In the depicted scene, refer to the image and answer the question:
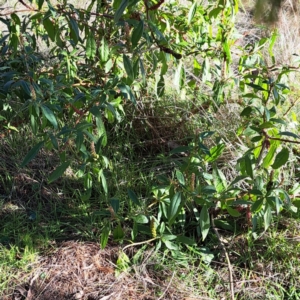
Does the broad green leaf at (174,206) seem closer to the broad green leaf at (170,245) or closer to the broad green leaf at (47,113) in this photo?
the broad green leaf at (170,245)

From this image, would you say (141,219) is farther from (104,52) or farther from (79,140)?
(104,52)

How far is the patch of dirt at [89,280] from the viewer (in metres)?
1.93

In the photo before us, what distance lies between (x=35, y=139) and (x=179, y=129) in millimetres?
920

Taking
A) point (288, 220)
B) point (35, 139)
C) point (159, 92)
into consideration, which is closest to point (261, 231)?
point (288, 220)

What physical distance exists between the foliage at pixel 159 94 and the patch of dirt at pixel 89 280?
6.2 inches

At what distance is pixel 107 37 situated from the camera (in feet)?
7.70

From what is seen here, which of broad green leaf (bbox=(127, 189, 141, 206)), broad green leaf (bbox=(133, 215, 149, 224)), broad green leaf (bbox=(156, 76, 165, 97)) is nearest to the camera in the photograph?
broad green leaf (bbox=(127, 189, 141, 206))

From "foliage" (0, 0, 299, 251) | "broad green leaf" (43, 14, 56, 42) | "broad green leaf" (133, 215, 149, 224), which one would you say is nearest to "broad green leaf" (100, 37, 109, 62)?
"foliage" (0, 0, 299, 251)

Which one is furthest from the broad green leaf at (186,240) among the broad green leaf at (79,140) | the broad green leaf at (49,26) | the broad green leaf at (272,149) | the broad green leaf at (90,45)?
the broad green leaf at (49,26)

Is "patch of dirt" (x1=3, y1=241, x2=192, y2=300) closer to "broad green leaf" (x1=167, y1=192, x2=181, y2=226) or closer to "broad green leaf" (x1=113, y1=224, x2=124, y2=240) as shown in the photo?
"broad green leaf" (x1=113, y1=224, x2=124, y2=240)

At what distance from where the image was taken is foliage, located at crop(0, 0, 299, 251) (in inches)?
69.1

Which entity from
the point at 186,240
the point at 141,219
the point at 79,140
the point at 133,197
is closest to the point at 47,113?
the point at 79,140

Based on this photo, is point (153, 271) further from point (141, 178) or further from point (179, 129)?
point (179, 129)

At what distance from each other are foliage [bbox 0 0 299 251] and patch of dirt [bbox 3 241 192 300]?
158 mm
